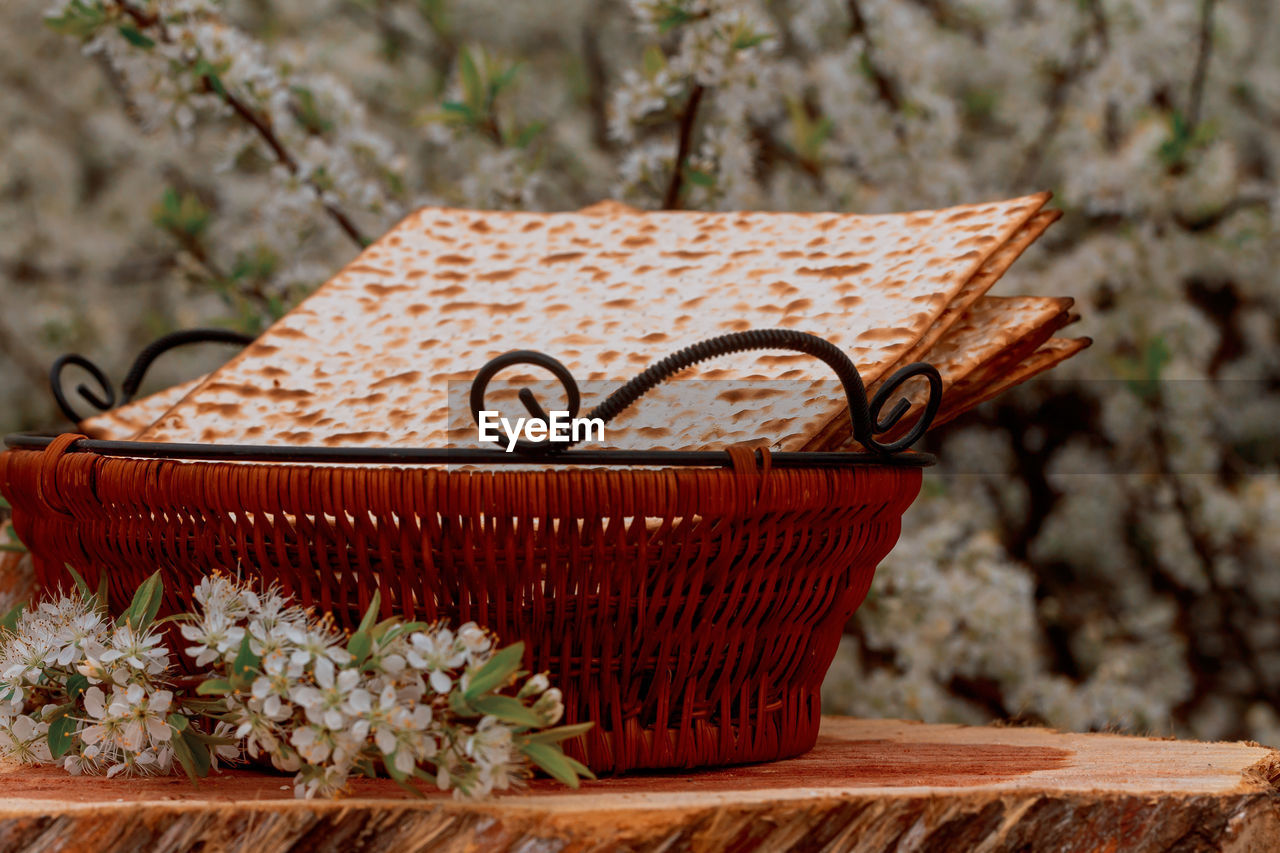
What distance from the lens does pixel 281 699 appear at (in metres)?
0.53

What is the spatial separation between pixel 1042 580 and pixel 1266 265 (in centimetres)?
72

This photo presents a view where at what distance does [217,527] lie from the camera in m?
0.59

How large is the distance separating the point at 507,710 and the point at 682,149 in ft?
2.98

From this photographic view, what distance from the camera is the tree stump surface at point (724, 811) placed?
1.66ft

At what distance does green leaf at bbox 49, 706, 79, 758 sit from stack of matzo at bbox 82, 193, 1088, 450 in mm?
217

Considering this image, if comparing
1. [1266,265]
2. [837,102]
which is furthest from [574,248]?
[1266,265]

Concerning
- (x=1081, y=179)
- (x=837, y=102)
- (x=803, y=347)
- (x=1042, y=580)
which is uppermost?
(x=837, y=102)

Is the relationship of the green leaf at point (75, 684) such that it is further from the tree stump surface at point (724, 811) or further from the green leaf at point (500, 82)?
the green leaf at point (500, 82)

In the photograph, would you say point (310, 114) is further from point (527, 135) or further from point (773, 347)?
point (773, 347)

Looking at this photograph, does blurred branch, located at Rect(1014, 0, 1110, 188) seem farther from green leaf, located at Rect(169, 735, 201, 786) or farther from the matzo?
green leaf, located at Rect(169, 735, 201, 786)

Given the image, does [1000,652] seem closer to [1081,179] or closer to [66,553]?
[1081,179]

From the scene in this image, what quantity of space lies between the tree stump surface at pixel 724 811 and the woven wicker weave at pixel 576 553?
0.17 ft

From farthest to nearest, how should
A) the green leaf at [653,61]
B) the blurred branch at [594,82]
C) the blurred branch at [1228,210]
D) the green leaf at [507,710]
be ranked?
1. the blurred branch at [594,82]
2. the blurred branch at [1228,210]
3. the green leaf at [653,61]
4. the green leaf at [507,710]

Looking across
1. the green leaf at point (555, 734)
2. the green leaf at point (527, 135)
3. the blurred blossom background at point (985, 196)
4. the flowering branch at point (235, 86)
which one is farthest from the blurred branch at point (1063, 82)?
the green leaf at point (555, 734)
